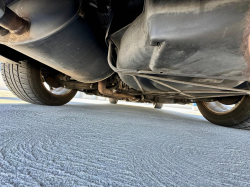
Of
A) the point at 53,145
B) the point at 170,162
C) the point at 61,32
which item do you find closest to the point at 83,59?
the point at 61,32

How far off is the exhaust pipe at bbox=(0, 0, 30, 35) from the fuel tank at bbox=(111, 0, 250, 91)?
34 centimetres

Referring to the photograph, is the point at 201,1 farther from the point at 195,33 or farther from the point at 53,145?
the point at 53,145

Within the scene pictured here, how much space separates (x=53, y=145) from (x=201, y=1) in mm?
437

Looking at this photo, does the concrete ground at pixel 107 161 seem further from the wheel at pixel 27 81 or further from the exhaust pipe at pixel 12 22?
the wheel at pixel 27 81

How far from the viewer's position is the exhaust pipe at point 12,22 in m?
0.30

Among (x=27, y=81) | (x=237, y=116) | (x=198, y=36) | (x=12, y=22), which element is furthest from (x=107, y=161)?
(x=237, y=116)

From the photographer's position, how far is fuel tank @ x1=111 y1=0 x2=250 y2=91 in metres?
0.23

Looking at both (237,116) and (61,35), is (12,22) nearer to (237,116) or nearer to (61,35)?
(61,35)

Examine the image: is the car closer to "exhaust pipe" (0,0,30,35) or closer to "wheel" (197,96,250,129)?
"exhaust pipe" (0,0,30,35)

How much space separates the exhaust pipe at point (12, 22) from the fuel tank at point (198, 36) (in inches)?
13.5

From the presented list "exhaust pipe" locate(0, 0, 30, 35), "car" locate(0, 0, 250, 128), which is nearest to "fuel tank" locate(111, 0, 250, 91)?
"car" locate(0, 0, 250, 128)

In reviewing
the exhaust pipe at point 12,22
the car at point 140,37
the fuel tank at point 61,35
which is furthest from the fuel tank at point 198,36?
the exhaust pipe at point 12,22

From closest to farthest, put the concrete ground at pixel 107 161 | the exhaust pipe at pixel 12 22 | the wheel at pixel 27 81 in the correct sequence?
the concrete ground at pixel 107 161 → the exhaust pipe at pixel 12 22 → the wheel at pixel 27 81

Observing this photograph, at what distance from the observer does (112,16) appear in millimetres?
408
